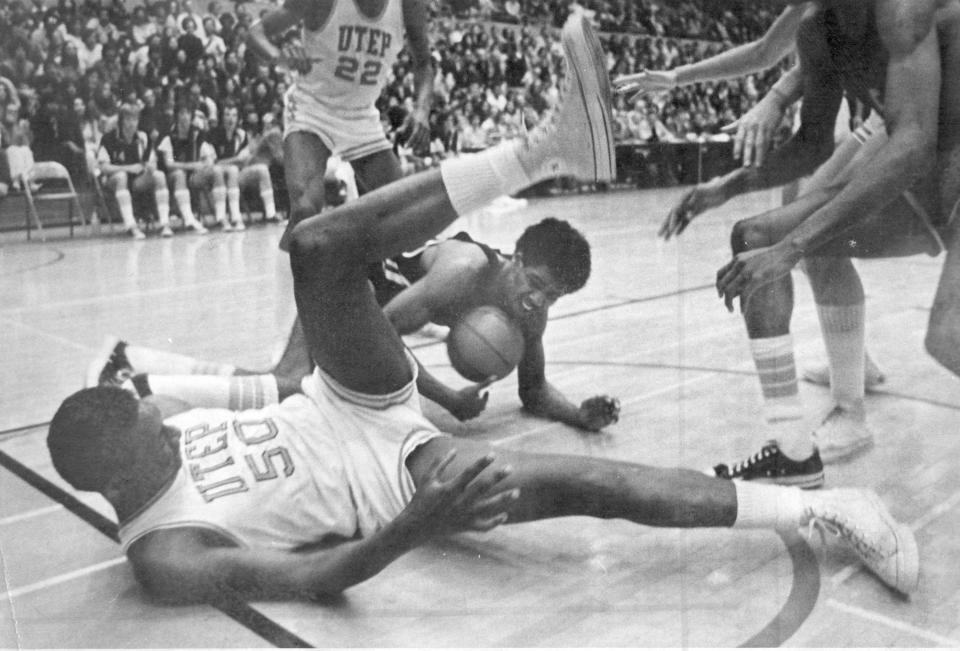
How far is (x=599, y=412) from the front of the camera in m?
2.33

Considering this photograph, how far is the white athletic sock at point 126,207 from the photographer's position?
257cm

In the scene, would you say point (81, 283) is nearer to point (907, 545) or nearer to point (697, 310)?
point (697, 310)

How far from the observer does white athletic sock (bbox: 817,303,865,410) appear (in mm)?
2273

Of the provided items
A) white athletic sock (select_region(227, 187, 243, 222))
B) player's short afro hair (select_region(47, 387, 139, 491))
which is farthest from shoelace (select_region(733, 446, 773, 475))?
white athletic sock (select_region(227, 187, 243, 222))

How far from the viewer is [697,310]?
133 inches

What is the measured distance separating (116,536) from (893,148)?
5.62ft

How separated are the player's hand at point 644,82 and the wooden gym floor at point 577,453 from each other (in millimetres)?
242

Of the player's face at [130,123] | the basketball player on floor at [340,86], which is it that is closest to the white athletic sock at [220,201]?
the basketball player on floor at [340,86]

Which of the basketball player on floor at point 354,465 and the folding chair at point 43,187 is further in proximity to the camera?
the folding chair at point 43,187

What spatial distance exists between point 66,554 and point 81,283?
2296 mm

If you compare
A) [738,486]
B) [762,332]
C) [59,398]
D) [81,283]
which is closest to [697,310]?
[762,332]

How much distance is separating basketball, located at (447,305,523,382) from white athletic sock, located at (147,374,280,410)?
18.6 inches

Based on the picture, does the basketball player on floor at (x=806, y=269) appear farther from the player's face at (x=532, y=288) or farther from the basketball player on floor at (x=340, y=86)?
the basketball player on floor at (x=340, y=86)

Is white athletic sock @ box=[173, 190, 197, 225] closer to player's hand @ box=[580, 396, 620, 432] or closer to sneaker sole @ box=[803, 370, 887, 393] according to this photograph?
player's hand @ box=[580, 396, 620, 432]
